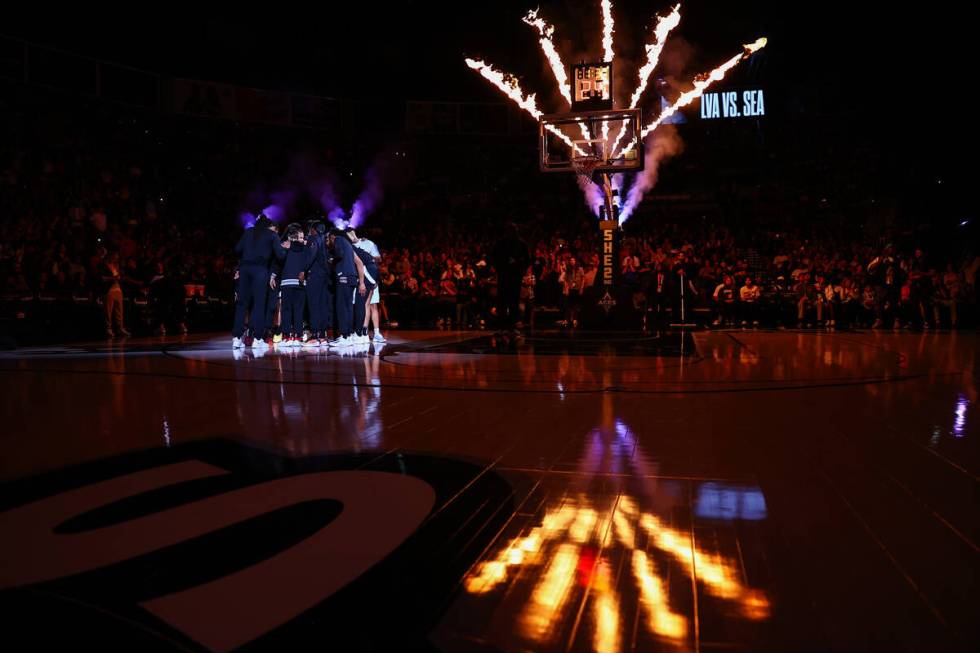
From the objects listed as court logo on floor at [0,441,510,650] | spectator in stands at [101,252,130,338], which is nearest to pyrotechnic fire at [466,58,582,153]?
spectator in stands at [101,252,130,338]

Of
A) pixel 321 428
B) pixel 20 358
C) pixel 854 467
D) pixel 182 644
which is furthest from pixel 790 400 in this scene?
pixel 20 358

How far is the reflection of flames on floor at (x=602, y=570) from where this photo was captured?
160 cm

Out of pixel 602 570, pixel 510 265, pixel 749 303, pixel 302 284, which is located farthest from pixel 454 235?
pixel 602 570

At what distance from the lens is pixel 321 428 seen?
3.86 metres

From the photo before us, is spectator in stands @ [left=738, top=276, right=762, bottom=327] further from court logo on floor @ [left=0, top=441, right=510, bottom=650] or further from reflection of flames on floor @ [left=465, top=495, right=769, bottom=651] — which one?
reflection of flames on floor @ [left=465, top=495, right=769, bottom=651]

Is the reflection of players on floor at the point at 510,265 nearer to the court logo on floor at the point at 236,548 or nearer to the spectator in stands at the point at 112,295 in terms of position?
the spectator in stands at the point at 112,295

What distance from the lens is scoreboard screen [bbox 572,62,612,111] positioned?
14.7m

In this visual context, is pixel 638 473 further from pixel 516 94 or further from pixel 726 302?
pixel 726 302

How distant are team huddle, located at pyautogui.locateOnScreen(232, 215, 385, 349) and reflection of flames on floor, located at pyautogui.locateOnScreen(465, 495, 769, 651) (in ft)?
27.6

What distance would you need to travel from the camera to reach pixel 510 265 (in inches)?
467

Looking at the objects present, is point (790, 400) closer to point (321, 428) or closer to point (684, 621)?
point (321, 428)

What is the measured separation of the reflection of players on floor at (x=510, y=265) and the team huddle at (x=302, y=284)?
1975 mm

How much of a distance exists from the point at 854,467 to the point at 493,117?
92.2ft

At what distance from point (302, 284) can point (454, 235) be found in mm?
14755
